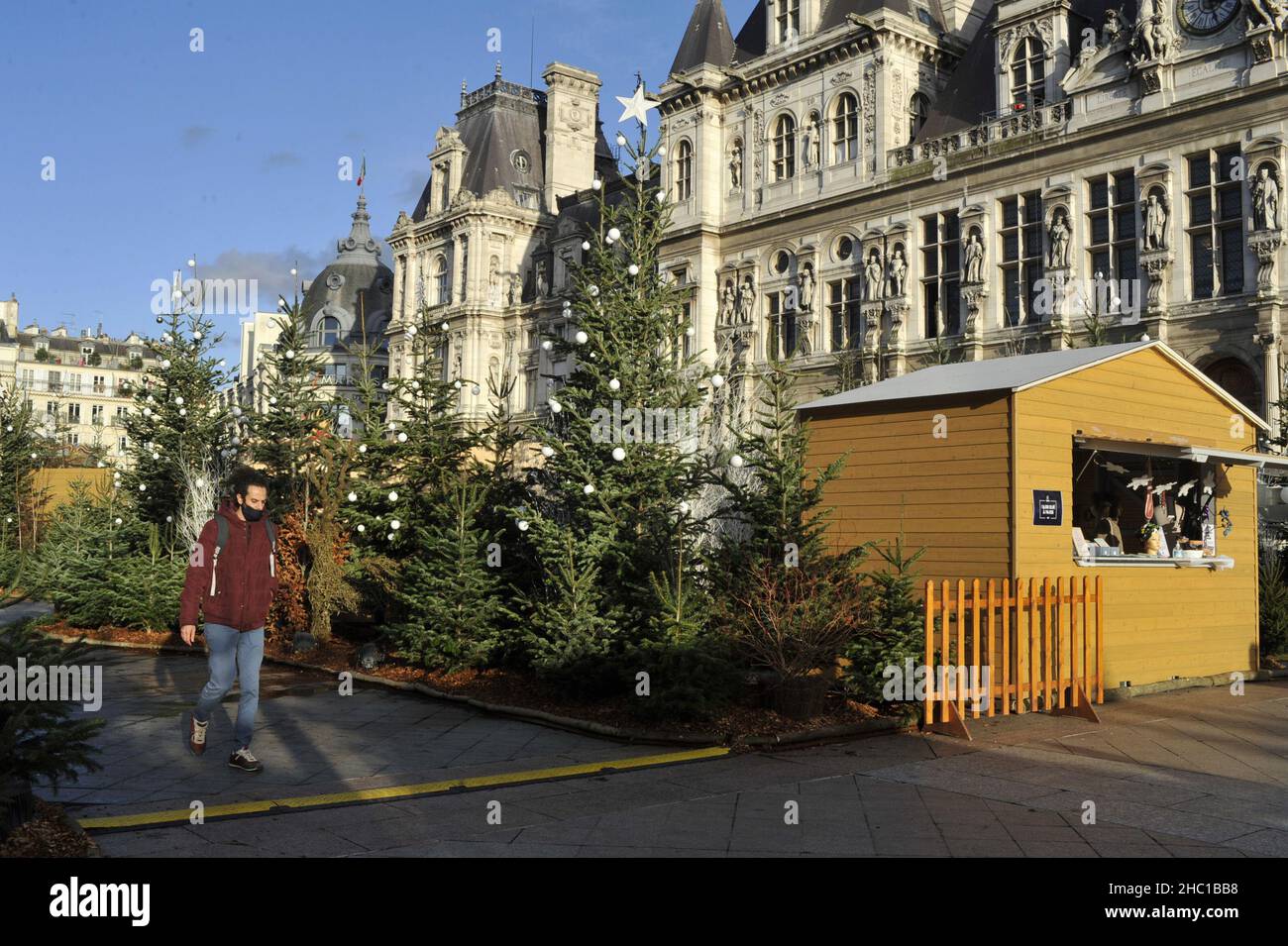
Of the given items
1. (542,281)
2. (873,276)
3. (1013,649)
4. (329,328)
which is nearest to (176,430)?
(1013,649)

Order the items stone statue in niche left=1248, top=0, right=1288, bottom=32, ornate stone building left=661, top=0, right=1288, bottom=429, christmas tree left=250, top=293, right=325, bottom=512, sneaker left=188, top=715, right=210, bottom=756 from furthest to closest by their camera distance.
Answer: ornate stone building left=661, top=0, right=1288, bottom=429 → stone statue in niche left=1248, top=0, right=1288, bottom=32 → christmas tree left=250, top=293, right=325, bottom=512 → sneaker left=188, top=715, right=210, bottom=756

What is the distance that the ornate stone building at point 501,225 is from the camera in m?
62.6

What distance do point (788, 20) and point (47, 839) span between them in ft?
137

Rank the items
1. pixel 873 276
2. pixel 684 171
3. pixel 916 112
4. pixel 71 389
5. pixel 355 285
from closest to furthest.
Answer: pixel 873 276 < pixel 916 112 < pixel 684 171 < pixel 355 285 < pixel 71 389

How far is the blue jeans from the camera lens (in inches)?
358

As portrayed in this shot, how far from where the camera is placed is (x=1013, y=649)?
11938 mm

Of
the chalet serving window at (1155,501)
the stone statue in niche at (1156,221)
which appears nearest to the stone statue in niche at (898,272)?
the stone statue in niche at (1156,221)

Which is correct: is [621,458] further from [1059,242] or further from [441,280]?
[441,280]

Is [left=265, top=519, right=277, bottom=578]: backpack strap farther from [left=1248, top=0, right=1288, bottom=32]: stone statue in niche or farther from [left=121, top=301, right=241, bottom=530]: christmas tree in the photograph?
[left=1248, top=0, right=1288, bottom=32]: stone statue in niche

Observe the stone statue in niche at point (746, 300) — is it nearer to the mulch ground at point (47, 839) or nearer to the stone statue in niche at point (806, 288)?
the stone statue in niche at point (806, 288)

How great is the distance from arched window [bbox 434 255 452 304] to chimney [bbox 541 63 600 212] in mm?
7040

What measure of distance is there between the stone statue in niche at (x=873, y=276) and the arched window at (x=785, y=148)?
5273 mm

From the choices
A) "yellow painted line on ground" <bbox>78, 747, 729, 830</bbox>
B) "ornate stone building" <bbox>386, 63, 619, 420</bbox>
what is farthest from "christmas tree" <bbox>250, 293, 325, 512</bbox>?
"ornate stone building" <bbox>386, 63, 619, 420</bbox>
